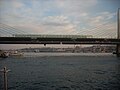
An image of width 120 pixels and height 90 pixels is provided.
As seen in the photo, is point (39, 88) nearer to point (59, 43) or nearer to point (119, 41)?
point (59, 43)

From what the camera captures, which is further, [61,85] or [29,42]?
[29,42]

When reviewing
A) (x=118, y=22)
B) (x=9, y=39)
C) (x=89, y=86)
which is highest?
(x=118, y=22)

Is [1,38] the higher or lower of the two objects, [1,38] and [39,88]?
the higher

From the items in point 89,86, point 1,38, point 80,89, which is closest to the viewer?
point 80,89

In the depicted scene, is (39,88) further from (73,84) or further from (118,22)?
(118,22)

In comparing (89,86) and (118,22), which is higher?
(118,22)

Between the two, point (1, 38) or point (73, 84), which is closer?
point (73, 84)

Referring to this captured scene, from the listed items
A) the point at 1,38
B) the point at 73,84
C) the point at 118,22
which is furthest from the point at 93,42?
the point at 73,84

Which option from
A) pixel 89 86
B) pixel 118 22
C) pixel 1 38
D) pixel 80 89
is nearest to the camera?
pixel 80 89

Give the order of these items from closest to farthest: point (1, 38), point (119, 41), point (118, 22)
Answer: point (1, 38) < point (119, 41) < point (118, 22)

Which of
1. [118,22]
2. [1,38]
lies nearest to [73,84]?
[1,38]

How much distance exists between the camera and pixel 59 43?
274 feet

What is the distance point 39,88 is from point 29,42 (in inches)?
2318

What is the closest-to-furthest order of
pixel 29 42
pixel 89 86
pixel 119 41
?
pixel 89 86
pixel 29 42
pixel 119 41
